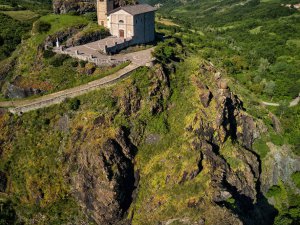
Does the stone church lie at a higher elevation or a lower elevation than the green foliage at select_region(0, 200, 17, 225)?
higher

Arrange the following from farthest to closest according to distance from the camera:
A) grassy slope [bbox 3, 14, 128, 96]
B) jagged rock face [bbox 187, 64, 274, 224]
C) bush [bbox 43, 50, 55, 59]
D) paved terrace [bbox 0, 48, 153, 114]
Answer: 1. bush [bbox 43, 50, 55, 59]
2. grassy slope [bbox 3, 14, 128, 96]
3. jagged rock face [bbox 187, 64, 274, 224]
4. paved terrace [bbox 0, 48, 153, 114]

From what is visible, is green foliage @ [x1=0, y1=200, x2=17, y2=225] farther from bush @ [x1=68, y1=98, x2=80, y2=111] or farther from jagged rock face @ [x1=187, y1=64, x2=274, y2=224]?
jagged rock face @ [x1=187, y1=64, x2=274, y2=224]

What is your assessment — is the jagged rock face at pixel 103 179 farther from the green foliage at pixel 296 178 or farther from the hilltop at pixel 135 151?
the green foliage at pixel 296 178

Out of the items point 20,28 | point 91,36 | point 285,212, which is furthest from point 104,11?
point 285,212

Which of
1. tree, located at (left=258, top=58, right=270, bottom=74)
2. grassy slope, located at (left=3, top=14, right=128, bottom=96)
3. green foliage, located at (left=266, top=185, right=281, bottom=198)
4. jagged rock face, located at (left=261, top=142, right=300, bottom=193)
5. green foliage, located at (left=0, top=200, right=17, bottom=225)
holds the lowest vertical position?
green foliage, located at (left=266, top=185, right=281, bottom=198)

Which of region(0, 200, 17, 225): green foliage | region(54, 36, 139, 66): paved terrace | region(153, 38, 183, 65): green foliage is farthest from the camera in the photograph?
region(153, 38, 183, 65): green foliage

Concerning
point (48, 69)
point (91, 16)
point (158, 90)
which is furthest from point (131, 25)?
point (48, 69)

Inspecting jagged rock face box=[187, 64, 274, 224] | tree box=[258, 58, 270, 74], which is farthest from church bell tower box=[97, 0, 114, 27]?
tree box=[258, 58, 270, 74]

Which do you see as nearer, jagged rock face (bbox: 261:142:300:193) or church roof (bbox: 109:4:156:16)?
jagged rock face (bbox: 261:142:300:193)
